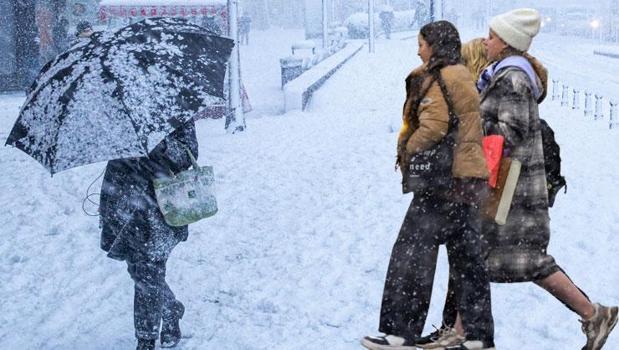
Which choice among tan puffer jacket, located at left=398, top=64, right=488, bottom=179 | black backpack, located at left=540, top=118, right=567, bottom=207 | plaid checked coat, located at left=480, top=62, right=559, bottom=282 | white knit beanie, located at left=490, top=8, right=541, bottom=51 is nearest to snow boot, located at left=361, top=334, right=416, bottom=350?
plaid checked coat, located at left=480, top=62, right=559, bottom=282

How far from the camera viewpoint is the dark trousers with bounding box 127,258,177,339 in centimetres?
493

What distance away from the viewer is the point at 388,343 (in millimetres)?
4387

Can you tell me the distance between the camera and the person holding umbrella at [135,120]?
4.39 meters

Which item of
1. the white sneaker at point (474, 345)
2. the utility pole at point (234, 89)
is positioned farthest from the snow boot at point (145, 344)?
the utility pole at point (234, 89)

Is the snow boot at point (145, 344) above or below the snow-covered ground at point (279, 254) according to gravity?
above

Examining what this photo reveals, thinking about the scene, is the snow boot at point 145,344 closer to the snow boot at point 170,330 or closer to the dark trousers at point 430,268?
the snow boot at point 170,330

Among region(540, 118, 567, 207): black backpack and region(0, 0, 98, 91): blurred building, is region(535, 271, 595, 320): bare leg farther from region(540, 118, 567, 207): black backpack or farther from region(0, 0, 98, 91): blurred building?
region(0, 0, 98, 91): blurred building

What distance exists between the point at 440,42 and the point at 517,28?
446 mm

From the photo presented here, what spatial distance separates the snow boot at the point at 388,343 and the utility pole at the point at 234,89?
10.4m

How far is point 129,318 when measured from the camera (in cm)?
598

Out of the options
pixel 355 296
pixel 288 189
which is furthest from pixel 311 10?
pixel 355 296

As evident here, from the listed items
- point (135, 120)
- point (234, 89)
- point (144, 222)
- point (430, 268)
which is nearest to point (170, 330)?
point (144, 222)

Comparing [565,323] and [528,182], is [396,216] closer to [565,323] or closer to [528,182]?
[565,323]

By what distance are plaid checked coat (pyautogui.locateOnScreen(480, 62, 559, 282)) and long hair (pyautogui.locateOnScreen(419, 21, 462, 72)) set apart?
295mm
